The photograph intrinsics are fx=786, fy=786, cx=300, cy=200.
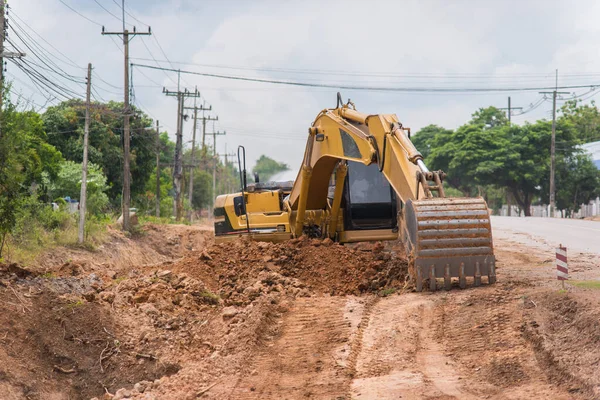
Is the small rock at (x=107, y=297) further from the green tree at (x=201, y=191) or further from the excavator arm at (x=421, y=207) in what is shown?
the green tree at (x=201, y=191)

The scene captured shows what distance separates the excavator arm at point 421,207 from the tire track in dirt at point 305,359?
1.30 metres

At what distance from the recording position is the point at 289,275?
14430 millimetres

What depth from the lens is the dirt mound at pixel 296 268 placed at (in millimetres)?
13047

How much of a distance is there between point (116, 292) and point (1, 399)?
441 cm

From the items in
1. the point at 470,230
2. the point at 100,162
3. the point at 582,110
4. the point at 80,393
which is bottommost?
the point at 80,393

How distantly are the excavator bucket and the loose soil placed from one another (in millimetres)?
297

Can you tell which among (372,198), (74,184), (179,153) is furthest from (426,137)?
(372,198)

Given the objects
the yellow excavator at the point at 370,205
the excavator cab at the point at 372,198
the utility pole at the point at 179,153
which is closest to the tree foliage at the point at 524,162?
the utility pole at the point at 179,153

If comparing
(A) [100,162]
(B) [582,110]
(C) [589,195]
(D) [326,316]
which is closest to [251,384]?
(D) [326,316]

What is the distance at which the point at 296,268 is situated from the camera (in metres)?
14.7

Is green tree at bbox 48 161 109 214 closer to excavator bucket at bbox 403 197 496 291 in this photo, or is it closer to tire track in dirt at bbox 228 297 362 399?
tire track in dirt at bbox 228 297 362 399

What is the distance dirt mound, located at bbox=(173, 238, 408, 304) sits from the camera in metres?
13.0

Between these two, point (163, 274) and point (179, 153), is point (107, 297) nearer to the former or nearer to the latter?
point (163, 274)

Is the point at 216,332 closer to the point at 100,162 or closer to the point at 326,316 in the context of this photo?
the point at 326,316
